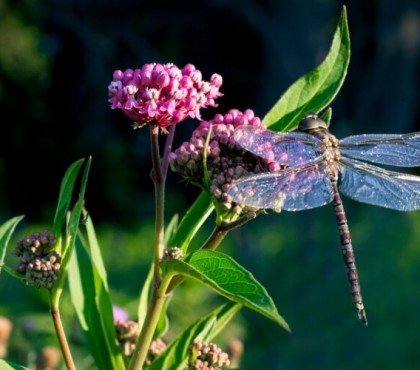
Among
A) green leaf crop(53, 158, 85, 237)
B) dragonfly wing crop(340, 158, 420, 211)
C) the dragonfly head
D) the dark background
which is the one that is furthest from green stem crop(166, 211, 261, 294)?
the dark background

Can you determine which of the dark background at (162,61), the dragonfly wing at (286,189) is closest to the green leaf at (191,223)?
the dragonfly wing at (286,189)

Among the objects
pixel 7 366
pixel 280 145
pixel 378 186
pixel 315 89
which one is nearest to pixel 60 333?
pixel 7 366

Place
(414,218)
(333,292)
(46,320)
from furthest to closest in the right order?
(414,218)
(333,292)
(46,320)

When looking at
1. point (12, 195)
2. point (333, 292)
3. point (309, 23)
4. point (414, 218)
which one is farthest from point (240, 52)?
point (333, 292)

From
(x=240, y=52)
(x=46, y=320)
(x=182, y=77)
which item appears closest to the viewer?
(x=182, y=77)

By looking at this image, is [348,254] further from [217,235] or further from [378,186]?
[217,235]

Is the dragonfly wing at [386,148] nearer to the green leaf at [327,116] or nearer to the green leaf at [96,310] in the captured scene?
the green leaf at [327,116]

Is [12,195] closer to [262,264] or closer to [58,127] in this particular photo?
[58,127]
